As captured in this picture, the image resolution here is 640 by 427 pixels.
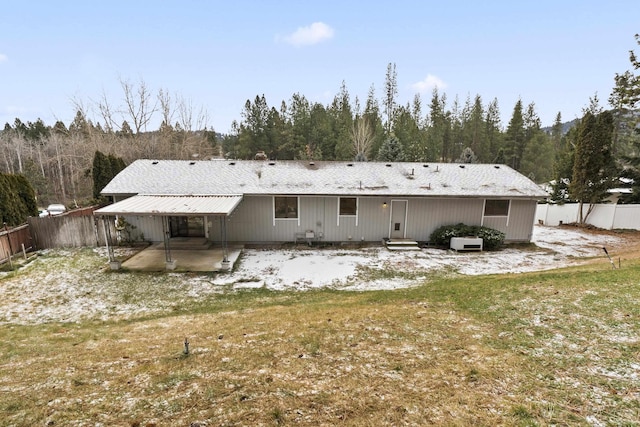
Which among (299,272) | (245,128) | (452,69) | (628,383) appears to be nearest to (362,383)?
(628,383)

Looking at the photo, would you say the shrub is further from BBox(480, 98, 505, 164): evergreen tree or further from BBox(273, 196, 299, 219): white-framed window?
BBox(480, 98, 505, 164): evergreen tree

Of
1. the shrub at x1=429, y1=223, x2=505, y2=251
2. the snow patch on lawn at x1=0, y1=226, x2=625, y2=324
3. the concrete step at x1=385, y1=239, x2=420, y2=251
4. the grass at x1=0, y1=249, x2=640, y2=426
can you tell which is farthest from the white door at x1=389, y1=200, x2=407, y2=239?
the grass at x1=0, y1=249, x2=640, y2=426

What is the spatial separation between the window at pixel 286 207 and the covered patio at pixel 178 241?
172cm

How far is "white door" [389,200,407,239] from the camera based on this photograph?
526 inches

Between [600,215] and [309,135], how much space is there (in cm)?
3278

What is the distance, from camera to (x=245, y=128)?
141 ft

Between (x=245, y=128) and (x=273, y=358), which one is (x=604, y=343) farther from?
(x=245, y=128)

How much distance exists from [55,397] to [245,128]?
141ft

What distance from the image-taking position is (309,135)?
42.2 meters

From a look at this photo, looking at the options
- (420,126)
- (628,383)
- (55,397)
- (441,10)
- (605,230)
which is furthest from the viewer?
(420,126)

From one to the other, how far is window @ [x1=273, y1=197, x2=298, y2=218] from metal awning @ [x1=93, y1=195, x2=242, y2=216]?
1.68 meters

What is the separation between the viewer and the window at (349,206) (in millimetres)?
13211

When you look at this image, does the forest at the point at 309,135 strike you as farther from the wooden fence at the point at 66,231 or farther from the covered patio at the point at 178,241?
the covered patio at the point at 178,241

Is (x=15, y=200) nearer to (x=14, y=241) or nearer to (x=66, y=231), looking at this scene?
(x=14, y=241)
